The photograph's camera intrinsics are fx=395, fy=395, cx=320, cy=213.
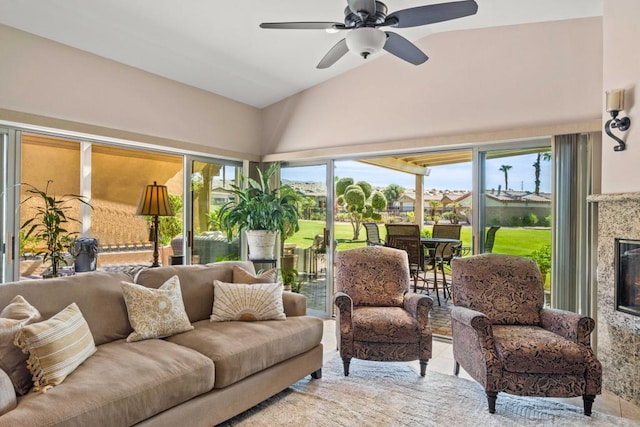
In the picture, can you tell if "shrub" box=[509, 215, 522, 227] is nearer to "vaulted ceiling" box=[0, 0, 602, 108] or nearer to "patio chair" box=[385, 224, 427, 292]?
"patio chair" box=[385, 224, 427, 292]

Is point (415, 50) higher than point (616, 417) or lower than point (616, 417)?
higher

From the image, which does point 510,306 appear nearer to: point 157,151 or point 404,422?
point 404,422

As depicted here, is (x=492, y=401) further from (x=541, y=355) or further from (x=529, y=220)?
(x=529, y=220)

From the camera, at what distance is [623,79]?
295 cm

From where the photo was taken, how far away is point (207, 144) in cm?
488

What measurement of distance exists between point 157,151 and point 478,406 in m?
4.06

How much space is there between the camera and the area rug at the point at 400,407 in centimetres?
255

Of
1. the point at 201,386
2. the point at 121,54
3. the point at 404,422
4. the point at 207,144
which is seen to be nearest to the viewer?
the point at 201,386

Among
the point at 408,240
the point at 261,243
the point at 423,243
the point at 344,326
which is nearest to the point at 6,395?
the point at 344,326

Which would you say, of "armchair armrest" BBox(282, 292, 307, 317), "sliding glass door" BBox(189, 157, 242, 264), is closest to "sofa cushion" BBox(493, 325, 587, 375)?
"armchair armrest" BBox(282, 292, 307, 317)

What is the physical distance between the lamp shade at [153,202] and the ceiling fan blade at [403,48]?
2242 mm

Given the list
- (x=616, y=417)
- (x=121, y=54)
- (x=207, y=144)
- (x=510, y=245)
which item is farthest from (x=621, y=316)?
(x=121, y=54)

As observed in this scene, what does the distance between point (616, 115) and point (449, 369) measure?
242 cm

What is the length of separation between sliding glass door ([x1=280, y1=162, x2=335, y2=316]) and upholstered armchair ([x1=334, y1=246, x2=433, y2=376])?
4.46 ft
